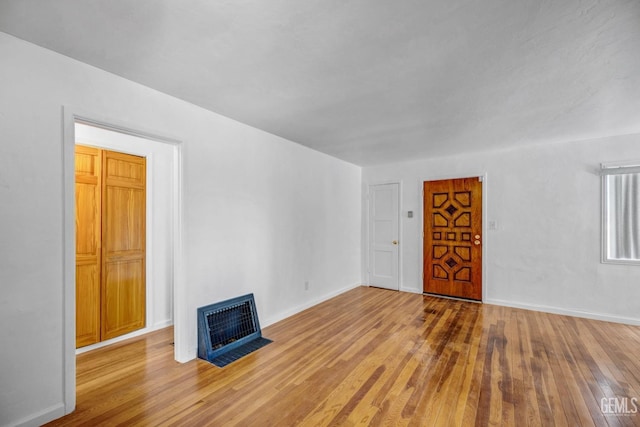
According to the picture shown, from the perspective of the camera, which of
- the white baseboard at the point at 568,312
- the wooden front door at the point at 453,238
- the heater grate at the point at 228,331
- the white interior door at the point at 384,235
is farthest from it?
the white interior door at the point at 384,235

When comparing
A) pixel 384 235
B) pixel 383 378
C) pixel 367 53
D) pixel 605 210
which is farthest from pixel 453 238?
pixel 367 53

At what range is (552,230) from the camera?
163 inches

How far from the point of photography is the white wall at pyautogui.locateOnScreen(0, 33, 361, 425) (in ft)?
5.90

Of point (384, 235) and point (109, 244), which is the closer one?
point (109, 244)

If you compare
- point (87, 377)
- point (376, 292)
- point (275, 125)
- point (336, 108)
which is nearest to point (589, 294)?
point (376, 292)

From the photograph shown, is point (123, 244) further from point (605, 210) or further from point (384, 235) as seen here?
point (605, 210)

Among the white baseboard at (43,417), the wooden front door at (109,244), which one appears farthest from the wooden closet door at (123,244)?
the white baseboard at (43,417)

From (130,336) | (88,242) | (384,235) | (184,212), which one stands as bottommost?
(130,336)

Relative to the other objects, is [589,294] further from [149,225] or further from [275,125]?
[149,225]

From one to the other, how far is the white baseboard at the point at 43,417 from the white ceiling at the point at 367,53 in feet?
8.07

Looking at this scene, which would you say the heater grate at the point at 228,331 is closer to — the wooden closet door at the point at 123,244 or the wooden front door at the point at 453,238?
the wooden closet door at the point at 123,244

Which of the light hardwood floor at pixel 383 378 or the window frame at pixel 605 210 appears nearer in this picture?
the light hardwood floor at pixel 383 378

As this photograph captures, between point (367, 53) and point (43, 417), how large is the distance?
329 cm

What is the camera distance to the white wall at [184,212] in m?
1.80
